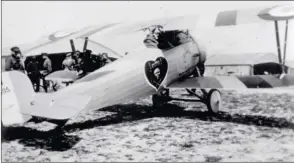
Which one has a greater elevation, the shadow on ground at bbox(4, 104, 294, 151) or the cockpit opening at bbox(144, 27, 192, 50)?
the cockpit opening at bbox(144, 27, 192, 50)

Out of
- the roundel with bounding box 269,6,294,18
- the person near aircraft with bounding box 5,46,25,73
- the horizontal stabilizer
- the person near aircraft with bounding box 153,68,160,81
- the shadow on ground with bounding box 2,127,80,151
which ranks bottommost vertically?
the shadow on ground with bounding box 2,127,80,151

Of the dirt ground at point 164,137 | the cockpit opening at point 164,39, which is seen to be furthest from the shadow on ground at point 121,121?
the cockpit opening at point 164,39

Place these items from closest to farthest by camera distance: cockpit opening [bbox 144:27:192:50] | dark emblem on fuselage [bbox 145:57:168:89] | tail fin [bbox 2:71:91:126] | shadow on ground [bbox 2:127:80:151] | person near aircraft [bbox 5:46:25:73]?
1. tail fin [bbox 2:71:91:126]
2. shadow on ground [bbox 2:127:80:151]
3. dark emblem on fuselage [bbox 145:57:168:89]
4. person near aircraft [bbox 5:46:25:73]
5. cockpit opening [bbox 144:27:192:50]

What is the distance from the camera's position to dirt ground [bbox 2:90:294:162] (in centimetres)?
438

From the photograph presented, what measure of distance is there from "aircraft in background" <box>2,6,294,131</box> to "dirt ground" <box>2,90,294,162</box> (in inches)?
17.9

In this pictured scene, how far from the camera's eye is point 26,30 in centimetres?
554

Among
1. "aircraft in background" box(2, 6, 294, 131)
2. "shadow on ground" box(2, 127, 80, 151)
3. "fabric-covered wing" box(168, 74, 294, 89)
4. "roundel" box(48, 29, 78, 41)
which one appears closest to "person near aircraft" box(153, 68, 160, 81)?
"aircraft in background" box(2, 6, 294, 131)

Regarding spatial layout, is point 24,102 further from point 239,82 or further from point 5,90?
point 239,82

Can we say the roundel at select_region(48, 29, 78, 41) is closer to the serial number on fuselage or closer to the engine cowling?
the engine cowling

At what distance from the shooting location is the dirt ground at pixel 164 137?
438cm

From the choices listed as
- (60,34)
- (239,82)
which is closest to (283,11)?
(239,82)

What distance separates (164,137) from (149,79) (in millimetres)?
1284

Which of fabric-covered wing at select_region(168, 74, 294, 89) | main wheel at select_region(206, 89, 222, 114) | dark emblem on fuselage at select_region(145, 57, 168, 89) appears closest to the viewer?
fabric-covered wing at select_region(168, 74, 294, 89)

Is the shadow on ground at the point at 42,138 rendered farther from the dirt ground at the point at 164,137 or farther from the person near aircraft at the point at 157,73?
the person near aircraft at the point at 157,73
